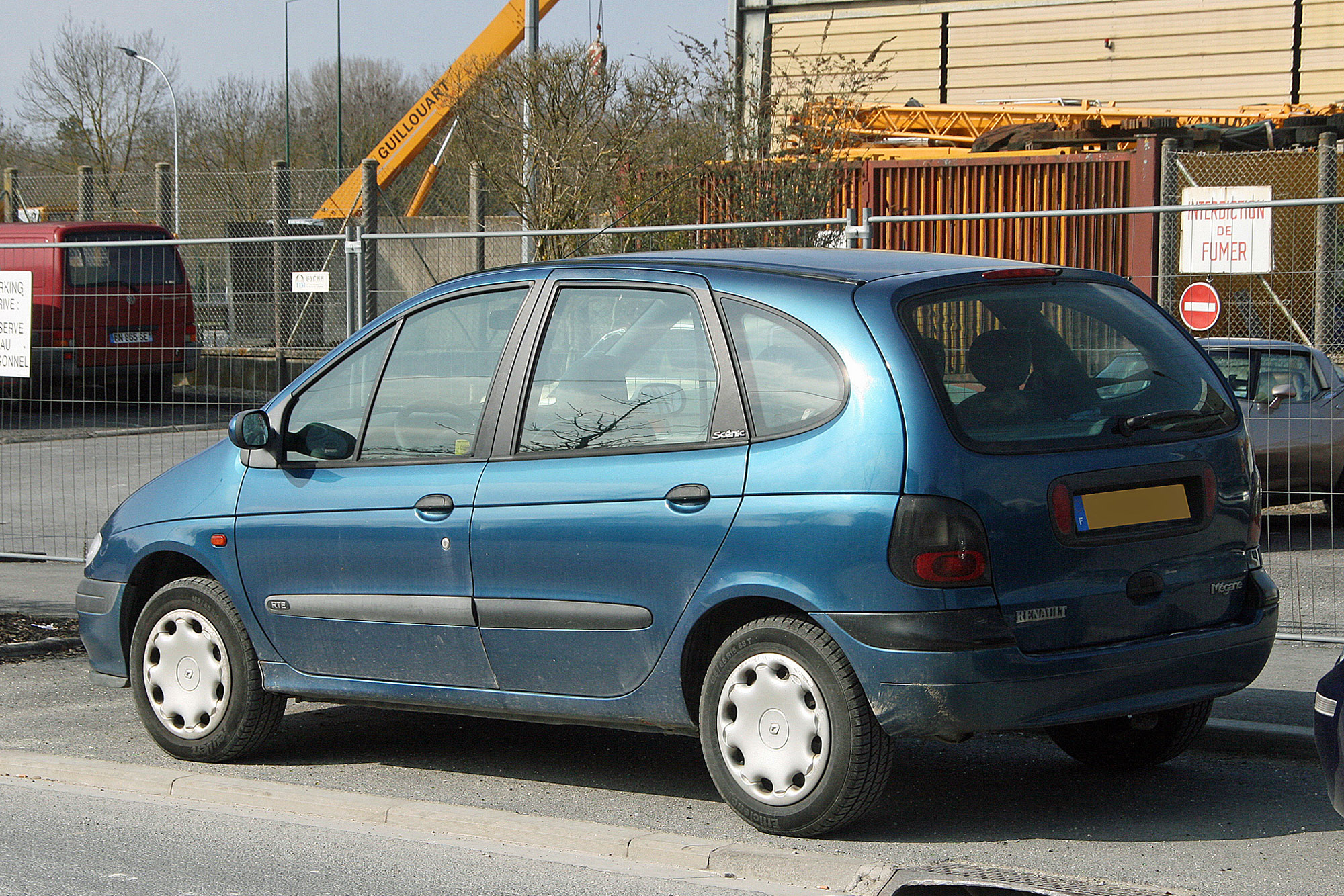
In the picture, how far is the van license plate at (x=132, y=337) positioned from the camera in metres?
10.7

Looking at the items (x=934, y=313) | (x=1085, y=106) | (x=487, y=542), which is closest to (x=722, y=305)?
(x=934, y=313)

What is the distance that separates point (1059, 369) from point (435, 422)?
2065 millimetres

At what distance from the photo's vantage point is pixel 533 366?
5.16 m

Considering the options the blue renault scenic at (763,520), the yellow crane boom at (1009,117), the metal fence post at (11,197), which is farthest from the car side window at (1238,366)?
the metal fence post at (11,197)

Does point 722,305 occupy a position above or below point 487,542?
above

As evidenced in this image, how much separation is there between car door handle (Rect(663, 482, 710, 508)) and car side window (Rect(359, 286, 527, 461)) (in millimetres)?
840

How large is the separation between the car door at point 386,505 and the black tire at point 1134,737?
6.75ft

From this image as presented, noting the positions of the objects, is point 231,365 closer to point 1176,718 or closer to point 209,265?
point 209,265

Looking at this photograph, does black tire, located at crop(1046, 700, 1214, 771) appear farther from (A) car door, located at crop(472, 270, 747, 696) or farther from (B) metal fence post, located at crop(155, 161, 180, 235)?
(B) metal fence post, located at crop(155, 161, 180, 235)

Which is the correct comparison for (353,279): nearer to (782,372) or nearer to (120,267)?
(120,267)

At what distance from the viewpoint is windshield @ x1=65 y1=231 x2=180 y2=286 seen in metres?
11.2

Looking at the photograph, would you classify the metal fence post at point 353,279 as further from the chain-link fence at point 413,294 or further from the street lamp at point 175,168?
the street lamp at point 175,168

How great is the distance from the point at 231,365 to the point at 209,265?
5.22m

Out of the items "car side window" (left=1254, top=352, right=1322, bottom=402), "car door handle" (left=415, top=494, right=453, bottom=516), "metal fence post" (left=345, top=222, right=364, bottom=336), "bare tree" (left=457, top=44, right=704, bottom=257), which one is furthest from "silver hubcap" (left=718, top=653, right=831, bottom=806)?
"bare tree" (left=457, top=44, right=704, bottom=257)
